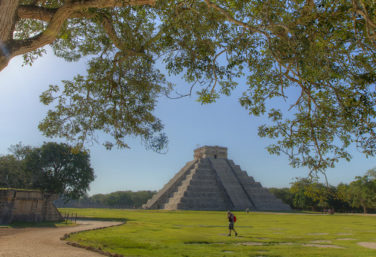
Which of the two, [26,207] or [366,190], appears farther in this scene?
[366,190]

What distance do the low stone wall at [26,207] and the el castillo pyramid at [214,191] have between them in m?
29.8

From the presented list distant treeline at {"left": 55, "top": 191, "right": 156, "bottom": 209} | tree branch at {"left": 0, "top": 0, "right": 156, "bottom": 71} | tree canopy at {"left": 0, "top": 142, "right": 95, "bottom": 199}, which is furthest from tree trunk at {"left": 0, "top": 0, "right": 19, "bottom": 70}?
distant treeline at {"left": 55, "top": 191, "right": 156, "bottom": 209}

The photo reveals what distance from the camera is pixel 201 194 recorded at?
192 feet

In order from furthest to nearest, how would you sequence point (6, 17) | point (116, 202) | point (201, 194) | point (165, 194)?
point (116, 202) < point (165, 194) < point (201, 194) < point (6, 17)

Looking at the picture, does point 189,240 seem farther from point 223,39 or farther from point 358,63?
point 358,63

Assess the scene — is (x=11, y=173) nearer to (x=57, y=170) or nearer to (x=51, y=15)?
(x=57, y=170)

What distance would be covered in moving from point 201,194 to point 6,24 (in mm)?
55715

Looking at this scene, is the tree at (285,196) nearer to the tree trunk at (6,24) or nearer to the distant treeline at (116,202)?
the distant treeline at (116,202)

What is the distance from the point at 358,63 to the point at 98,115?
7.98 m

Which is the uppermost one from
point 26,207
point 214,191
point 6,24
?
point 6,24

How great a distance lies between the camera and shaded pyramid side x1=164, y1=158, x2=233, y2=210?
54088 mm

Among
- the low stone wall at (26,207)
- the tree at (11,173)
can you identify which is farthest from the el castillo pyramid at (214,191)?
the low stone wall at (26,207)

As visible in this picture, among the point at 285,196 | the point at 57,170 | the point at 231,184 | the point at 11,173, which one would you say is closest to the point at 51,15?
the point at 57,170

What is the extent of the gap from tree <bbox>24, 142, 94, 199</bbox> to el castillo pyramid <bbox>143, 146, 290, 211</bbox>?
22563 millimetres
